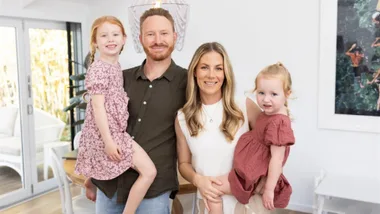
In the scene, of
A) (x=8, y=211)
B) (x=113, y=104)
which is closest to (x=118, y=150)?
(x=113, y=104)

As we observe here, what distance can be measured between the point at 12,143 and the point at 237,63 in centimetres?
255

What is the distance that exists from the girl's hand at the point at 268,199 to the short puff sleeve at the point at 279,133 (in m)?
0.20

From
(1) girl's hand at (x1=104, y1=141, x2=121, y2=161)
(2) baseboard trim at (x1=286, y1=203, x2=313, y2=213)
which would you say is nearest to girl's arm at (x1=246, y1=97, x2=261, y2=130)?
(1) girl's hand at (x1=104, y1=141, x2=121, y2=161)

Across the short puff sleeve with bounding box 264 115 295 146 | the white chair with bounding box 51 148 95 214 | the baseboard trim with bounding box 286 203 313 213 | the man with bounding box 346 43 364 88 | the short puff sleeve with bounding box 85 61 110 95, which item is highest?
the man with bounding box 346 43 364 88

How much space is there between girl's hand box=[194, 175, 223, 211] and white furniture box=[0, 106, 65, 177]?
311 cm

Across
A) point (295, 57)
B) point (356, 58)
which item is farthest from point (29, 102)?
point (356, 58)

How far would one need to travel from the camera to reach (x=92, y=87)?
1.73 m

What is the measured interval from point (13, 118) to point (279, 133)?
11.3 feet

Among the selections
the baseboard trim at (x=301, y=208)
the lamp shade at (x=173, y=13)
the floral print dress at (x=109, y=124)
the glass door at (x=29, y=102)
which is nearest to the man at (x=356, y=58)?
the baseboard trim at (x=301, y=208)

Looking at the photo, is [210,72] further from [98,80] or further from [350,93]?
[350,93]

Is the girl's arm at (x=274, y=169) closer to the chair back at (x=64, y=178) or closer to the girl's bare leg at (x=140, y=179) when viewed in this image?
the girl's bare leg at (x=140, y=179)

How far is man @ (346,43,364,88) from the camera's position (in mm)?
3432

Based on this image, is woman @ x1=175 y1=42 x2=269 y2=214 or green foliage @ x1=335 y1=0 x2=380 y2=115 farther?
green foliage @ x1=335 y1=0 x2=380 y2=115

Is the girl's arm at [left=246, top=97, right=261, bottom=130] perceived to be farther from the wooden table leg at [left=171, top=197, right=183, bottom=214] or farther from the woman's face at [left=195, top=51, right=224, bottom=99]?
the wooden table leg at [left=171, top=197, right=183, bottom=214]
